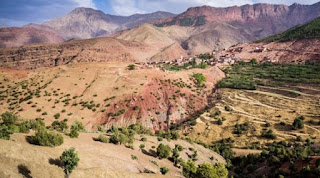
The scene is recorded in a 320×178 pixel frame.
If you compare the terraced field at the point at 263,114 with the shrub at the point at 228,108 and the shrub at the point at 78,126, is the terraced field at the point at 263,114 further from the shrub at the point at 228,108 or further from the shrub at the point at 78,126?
the shrub at the point at 78,126

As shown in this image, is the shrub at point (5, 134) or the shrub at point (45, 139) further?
the shrub at point (45, 139)

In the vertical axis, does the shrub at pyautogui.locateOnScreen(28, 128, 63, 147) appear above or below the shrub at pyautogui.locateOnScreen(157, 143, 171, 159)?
above

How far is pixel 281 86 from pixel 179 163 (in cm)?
6185

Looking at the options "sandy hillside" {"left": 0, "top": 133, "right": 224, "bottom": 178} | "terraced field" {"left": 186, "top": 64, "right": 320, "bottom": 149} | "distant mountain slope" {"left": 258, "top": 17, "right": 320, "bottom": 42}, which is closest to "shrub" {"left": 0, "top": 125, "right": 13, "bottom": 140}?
"sandy hillside" {"left": 0, "top": 133, "right": 224, "bottom": 178}

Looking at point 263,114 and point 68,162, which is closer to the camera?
point 68,162

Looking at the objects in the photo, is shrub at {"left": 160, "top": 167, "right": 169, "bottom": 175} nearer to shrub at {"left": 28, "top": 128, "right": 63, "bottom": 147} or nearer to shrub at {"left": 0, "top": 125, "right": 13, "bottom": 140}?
shrub at {"left": 28, "top": 128, "right": 63, "bottom": 147}

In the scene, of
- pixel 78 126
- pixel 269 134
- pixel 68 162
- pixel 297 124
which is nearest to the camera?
pixel 68 162

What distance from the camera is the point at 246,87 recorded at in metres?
80.1

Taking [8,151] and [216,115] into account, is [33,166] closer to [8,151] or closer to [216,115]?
[8,151]

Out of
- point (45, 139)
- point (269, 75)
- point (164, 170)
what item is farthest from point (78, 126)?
point (269, 75)

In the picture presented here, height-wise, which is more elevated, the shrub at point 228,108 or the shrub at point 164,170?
the shrub at point 164,170

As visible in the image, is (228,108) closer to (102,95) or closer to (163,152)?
(102,95)

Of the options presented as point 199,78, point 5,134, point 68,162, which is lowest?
point 199,78

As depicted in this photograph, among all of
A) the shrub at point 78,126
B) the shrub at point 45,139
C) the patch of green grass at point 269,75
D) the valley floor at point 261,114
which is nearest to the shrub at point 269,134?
the valley floor at point 261,114
